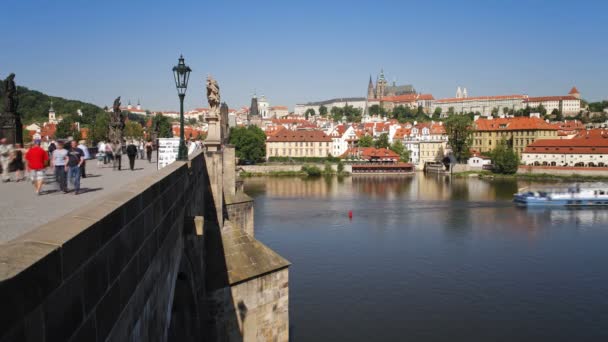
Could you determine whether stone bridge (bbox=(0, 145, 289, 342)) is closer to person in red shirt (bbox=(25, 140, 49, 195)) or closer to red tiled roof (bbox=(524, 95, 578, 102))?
person in red shirt (bbox=(25, 140, 49, 195))

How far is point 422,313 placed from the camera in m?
22.2

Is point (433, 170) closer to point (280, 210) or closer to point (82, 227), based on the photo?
point (280, 210)

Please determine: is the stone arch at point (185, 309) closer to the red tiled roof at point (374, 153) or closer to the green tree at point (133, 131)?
the green tree at point (133, 131)

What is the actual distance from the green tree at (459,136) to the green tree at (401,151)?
967 cm

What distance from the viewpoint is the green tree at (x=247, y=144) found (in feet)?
317

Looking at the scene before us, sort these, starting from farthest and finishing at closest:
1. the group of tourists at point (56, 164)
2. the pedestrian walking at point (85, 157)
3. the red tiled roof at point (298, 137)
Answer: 1. the red tiled roof at point (298, 137)
2. the pedestrian walking at point (85, 157)
3. the group of tourists at point (56, 164)

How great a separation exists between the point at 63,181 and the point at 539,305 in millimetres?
21635

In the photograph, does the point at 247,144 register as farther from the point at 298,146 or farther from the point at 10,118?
the point at 10,118

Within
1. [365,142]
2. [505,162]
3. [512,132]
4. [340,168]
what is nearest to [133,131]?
Result: [340,168]

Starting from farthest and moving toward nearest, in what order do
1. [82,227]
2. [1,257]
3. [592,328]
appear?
[592,328] < [82,227] < [1,257]

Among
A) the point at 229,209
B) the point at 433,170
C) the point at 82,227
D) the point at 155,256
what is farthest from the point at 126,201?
the point at 433,170

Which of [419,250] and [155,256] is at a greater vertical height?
[155,256]

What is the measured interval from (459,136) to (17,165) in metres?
98.0

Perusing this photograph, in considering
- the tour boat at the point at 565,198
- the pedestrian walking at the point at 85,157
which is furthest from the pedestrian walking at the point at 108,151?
the tour boat at the point at 565,198
